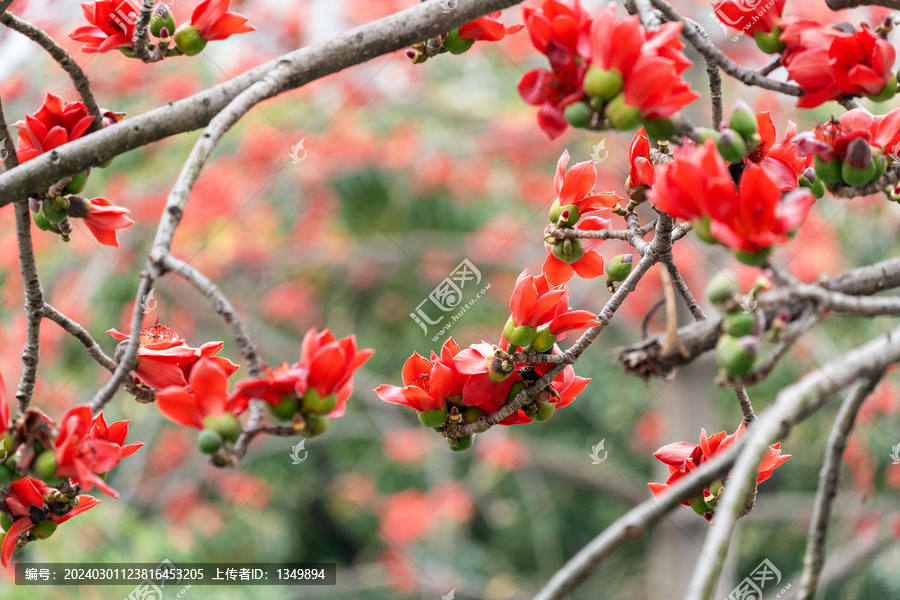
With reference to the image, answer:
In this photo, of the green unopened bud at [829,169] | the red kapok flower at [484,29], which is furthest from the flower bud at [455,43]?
the green unopened bud at [829,169]

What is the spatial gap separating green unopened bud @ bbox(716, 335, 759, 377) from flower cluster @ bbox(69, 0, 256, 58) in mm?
782

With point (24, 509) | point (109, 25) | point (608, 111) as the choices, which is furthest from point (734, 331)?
point (109, 25)

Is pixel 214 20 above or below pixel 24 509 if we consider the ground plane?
above

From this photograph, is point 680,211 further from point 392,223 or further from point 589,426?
point 589,426

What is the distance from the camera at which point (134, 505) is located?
15.2 ft

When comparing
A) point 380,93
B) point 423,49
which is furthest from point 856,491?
point 423,49

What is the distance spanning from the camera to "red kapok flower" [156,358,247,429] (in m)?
0.65

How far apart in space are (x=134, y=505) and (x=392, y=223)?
2.79m

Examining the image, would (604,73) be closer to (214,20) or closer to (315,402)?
(315,402)

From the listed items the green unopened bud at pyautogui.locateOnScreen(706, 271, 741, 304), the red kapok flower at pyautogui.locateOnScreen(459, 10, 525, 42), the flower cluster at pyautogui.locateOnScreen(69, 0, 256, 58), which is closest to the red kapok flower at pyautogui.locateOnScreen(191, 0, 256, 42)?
the flower cluster at pyautogui.locateOnScreen(69, 0, 256, 58)

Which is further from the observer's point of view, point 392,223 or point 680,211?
point 392,223

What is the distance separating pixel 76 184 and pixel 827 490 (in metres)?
0.91

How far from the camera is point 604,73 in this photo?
662mm

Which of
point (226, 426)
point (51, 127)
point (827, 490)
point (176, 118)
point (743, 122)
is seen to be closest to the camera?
point (827, 490)
